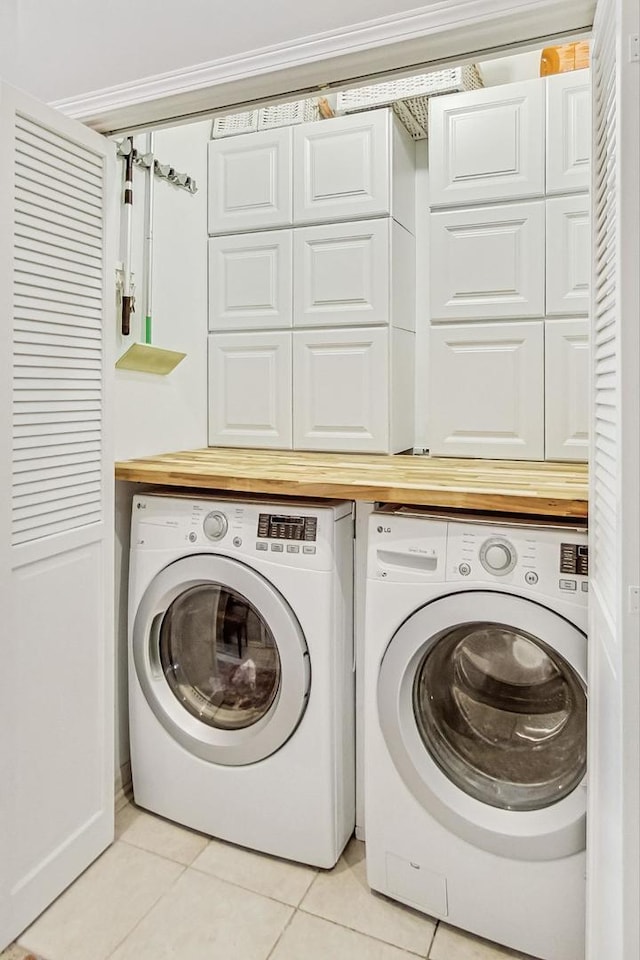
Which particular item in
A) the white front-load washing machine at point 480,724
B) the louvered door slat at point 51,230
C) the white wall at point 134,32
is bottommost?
the white front-load washing machine at point 480,724

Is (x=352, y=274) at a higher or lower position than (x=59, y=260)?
higher

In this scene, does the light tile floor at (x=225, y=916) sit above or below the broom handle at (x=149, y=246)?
below

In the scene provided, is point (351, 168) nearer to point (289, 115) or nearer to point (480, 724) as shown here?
point (289, 115)

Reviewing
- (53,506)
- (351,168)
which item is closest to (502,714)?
(53,506)

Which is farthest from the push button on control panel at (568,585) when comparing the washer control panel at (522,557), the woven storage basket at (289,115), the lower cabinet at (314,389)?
the woven storage basket at (289,115)

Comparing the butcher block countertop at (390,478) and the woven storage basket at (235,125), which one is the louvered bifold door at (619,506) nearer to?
the butcher block countertop at (390,478)

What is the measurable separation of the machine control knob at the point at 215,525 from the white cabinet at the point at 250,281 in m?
1.04

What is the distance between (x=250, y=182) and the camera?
2.49 metres

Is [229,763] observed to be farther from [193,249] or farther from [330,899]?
[193,249]

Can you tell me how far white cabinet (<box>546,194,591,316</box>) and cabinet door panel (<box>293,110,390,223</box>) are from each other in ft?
2.00

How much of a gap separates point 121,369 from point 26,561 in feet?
2.58

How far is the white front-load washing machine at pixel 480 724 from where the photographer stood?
4.54 feet

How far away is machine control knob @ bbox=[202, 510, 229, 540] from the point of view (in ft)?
5.76

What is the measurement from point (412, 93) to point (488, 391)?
1.12 m
